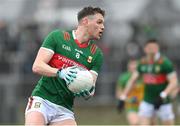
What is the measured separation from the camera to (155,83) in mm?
16703

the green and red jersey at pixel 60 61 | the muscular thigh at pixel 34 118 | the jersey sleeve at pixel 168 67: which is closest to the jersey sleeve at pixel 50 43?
the green and red jersey at pixel 60 61

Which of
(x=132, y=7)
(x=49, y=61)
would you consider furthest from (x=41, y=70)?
(x=132, y=7)

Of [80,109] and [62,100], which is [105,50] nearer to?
[80,109]

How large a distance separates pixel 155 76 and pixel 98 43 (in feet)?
25.5

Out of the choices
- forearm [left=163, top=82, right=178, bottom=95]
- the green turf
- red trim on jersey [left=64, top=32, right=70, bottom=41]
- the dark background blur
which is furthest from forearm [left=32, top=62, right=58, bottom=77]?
the dark background blur

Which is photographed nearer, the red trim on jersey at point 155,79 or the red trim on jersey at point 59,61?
the red trim on jersey at point 59,61

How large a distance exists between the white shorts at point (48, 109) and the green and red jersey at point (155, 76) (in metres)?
5.92

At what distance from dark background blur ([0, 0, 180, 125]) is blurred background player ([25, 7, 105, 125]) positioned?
10.5 metres

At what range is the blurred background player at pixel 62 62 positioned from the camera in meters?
10.6

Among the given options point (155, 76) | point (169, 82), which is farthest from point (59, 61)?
point (155, 76)

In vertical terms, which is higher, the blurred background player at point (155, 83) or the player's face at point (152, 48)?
the player's face at point (152, 48)

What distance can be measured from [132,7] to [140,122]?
10.2m

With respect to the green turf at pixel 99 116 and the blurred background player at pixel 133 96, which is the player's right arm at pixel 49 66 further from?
the green turf at pixel 99 116

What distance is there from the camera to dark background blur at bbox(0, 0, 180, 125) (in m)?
23.5
